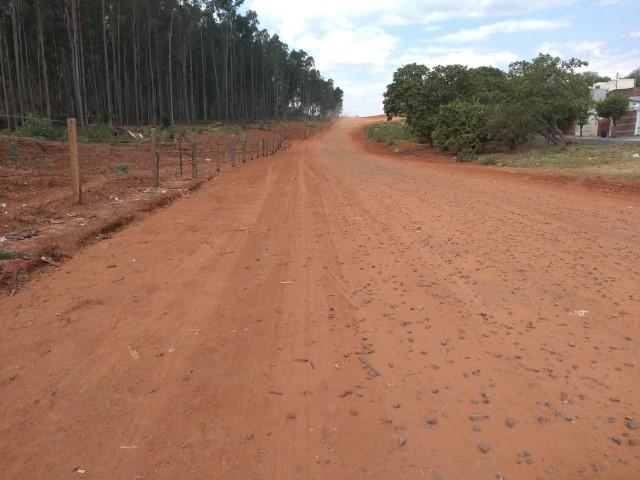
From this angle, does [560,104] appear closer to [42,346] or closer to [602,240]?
[602,240]

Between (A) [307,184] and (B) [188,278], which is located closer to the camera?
(B) [188,278]

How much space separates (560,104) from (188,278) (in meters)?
22.3

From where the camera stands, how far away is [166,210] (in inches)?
419

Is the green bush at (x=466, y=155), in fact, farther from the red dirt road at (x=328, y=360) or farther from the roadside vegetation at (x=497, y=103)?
the red dirt road at (x=328, y=360)

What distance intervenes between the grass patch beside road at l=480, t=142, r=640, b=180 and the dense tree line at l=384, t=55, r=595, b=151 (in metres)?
1.45

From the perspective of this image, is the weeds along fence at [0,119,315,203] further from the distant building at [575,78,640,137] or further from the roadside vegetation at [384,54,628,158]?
the distant building at [575,78,640,137]

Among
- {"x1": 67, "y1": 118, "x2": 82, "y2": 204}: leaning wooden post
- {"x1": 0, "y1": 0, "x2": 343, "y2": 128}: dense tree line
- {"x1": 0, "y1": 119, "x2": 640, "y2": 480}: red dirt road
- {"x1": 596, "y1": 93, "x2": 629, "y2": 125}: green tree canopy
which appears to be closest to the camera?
{"x1": 0, "y1": 119, "x2": 640, "y2": 480}: red dirt road

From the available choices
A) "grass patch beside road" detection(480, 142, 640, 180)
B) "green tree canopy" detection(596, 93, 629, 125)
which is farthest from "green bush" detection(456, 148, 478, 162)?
"green tree canopy" detection(596, 93, 629, 125)

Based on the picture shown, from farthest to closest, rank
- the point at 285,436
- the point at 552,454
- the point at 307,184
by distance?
the point at 307,184 < the point at 285,436 < the point at 552,454

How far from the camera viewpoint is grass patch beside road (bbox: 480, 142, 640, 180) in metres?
16.7

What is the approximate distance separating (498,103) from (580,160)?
727 centimetres

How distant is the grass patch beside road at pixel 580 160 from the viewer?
1672cm

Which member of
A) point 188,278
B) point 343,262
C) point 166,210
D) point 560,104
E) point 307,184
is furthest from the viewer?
point 560,104

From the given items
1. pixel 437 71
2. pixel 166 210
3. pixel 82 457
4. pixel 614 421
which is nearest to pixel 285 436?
pixel 82 457
